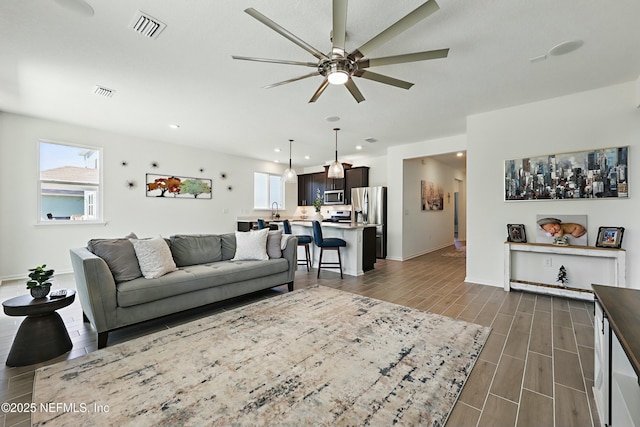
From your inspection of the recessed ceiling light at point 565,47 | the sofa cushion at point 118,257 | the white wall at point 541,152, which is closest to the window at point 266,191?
the sofa cushion at point 118,257

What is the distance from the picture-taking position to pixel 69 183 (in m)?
4.88

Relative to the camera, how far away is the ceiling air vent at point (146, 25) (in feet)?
7.06

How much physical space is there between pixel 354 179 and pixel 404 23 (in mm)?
5873

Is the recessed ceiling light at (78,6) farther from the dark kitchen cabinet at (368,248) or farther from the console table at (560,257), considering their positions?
the console table at (560,257)

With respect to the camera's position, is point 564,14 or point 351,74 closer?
point 564,14

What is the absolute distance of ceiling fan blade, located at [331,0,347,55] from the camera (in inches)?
63.7

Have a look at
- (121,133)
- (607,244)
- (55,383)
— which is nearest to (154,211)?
(121,133)

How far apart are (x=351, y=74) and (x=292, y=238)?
237 centimetres

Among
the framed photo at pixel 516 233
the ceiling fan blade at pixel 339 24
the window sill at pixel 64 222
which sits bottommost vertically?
the framed photo at pixel 516 233

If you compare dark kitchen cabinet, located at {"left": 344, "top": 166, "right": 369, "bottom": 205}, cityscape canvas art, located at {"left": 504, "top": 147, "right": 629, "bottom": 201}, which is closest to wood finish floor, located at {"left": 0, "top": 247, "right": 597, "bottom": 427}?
cityscape canvas art, located at {"left": 504, "top": 147, "right": 629, "bottom": 201}

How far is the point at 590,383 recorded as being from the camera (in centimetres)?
177

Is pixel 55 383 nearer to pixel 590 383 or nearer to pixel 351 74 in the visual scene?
pixel 351 74

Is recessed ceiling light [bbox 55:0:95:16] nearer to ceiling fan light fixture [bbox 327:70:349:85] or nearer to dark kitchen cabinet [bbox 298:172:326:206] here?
ceiling fan light fixture [bbox 327:70:349:85]

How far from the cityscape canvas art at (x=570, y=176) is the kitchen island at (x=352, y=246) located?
237 centimetres
